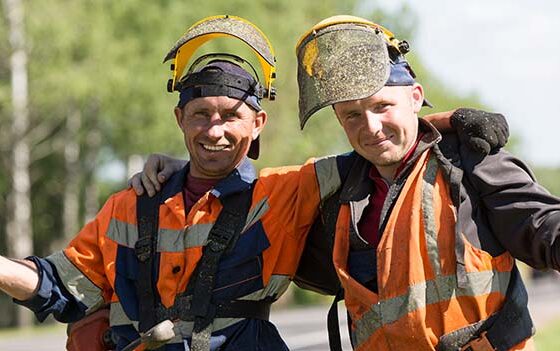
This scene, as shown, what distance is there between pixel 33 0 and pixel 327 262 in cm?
2450

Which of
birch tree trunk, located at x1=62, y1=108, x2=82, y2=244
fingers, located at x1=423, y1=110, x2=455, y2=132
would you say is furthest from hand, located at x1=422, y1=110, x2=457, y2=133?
birch tree trunk, located at x1=62, y1=108, x2=82, y2=244

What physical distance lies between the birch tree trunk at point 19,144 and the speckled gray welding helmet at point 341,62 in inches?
957

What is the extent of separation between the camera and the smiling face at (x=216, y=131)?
4703 millimetres

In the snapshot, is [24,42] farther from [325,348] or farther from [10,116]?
[325,348]

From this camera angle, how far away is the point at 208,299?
459cm

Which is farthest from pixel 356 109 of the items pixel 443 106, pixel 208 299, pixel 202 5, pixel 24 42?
pixel 443 106

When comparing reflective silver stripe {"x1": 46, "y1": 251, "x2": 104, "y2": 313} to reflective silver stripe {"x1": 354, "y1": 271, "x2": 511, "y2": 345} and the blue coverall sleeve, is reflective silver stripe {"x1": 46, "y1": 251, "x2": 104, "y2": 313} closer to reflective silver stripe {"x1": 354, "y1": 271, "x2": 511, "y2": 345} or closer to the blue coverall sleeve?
the blue coverall sleeve

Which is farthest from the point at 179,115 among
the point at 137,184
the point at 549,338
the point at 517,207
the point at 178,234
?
the point at 549,338

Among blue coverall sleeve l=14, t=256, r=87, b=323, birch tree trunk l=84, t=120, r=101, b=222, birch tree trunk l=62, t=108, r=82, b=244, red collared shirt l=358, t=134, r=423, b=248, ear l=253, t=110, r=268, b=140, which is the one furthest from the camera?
birch tree trunk l=84, t=120, r=101, b=222

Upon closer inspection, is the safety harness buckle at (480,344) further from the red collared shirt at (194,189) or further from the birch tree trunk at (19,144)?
the birch tree trunk at (19,144)

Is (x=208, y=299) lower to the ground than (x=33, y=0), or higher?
lower

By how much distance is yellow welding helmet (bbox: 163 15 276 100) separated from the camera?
4.82m

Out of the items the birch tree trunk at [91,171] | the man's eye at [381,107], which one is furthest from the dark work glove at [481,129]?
the birch tree trunk at [91,171]

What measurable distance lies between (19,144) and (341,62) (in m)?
27.0
